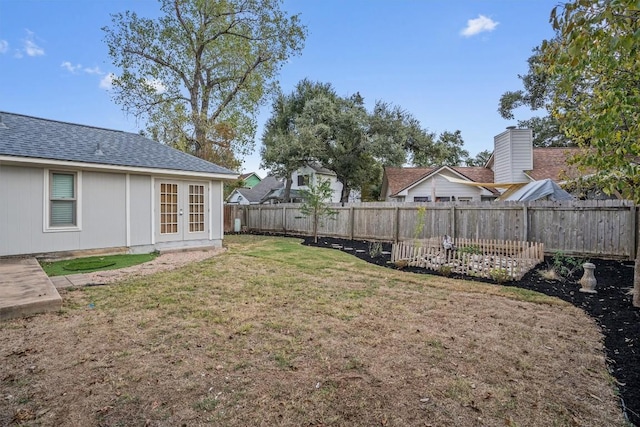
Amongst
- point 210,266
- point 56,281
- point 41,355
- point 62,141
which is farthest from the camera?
point 62,141

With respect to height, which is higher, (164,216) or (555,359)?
(164,216)

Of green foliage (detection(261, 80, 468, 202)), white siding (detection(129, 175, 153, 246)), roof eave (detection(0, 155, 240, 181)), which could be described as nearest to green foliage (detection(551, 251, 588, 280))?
roof eave (detection(0, 155, 240, 181))

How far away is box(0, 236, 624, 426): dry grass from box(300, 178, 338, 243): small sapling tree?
8.14 m

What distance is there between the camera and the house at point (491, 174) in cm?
1527

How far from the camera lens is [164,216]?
9945 mm

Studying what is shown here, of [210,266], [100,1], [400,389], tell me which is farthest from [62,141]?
[400,389]

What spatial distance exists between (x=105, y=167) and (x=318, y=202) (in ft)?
24.7

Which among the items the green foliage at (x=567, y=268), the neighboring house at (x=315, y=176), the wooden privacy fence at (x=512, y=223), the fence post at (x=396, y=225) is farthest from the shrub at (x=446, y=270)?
the neighboring house at (x=315, y=176)

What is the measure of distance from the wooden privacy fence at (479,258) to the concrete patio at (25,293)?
6.61 meters

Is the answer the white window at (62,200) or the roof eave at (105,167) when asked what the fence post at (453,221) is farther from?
the white window at (62,200)

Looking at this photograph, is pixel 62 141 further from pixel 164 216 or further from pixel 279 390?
pixel 279 390

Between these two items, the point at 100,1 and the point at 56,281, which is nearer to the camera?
the point at 56,281

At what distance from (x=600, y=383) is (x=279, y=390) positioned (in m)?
2.64

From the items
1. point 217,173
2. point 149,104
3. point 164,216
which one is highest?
point 149,104
